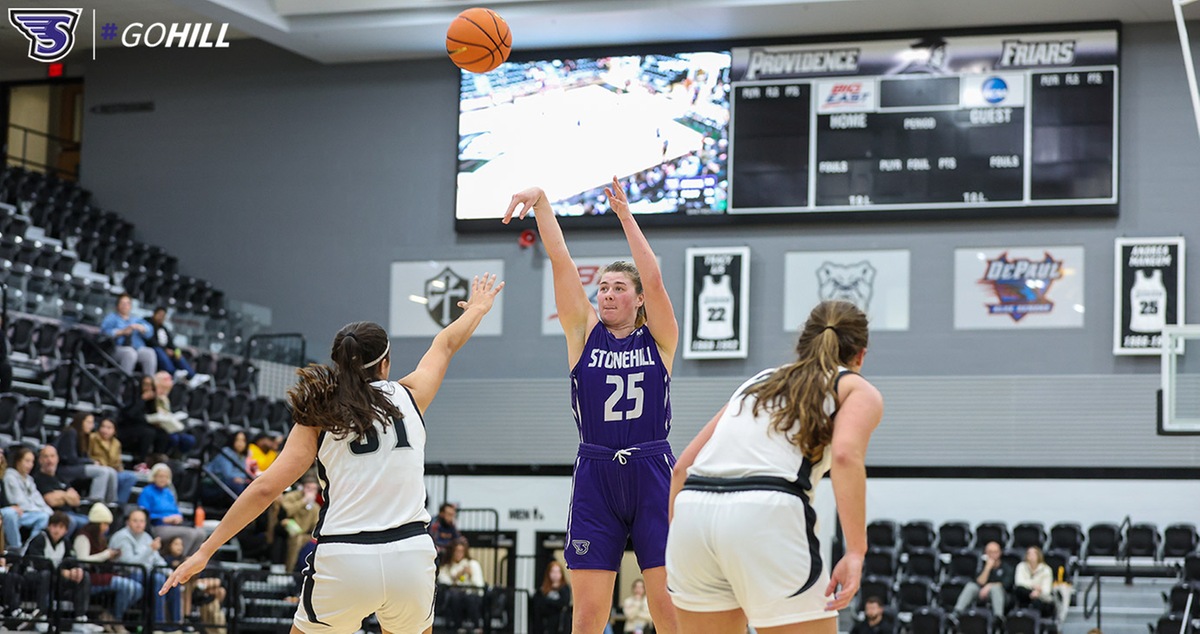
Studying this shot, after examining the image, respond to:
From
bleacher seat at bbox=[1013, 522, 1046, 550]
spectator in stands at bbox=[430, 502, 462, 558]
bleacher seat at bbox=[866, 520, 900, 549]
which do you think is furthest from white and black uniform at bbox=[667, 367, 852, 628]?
bleacher seat at bbox=[1013, 522, 1046, 550]

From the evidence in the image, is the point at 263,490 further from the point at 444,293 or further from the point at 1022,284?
the point at 444,293

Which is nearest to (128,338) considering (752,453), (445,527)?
(445,527)

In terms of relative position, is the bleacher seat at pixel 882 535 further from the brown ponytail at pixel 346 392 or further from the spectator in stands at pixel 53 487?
the brown ponytail at pixel 346 392

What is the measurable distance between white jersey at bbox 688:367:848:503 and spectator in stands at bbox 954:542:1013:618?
13.0 m

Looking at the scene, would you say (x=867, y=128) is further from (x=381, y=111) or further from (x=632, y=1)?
(x=381, y=111)

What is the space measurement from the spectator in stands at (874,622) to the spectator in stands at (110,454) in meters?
8.35

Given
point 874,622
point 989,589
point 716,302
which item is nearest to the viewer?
point 874,622

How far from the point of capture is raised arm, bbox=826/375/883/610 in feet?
14.0

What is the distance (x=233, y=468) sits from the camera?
18062 millimetres

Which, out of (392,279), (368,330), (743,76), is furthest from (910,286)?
(368,330)

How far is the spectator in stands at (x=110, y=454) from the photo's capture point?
15.9m

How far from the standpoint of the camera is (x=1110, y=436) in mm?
19906

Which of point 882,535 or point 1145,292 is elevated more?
point 1145,292

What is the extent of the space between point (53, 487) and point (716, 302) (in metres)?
10.4
